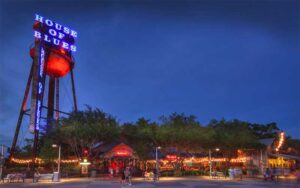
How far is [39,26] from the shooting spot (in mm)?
57281

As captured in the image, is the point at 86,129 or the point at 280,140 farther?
the point at 280,140

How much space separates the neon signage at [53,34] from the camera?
5688 cm

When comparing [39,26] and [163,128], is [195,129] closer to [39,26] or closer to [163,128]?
[163,128]

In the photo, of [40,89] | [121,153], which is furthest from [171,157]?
[40,89]

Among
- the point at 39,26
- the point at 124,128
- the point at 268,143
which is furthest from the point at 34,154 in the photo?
the point at 268,143

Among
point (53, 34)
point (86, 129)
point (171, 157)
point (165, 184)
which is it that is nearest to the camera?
point (165, 184)

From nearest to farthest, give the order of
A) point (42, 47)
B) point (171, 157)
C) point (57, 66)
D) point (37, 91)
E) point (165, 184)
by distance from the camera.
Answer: point (165, 184) < point (37, 91) < point (171, 157) < point (42, 47) < point (57, 66)

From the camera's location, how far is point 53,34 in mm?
59250

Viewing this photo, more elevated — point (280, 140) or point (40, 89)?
point (40, 89)

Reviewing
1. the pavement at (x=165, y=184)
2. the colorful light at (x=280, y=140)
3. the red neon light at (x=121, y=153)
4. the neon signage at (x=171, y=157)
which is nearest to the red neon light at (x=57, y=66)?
the red neon light at (x=121, y=153)

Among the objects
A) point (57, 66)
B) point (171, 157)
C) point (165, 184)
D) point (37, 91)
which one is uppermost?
point (57, 66)

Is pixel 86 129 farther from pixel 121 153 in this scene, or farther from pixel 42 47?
pixel 42 47

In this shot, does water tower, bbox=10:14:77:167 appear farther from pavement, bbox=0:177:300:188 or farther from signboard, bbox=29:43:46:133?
pavement, bbox=0:177:300:188

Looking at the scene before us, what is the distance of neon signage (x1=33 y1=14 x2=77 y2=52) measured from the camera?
56875mm
